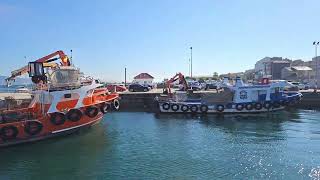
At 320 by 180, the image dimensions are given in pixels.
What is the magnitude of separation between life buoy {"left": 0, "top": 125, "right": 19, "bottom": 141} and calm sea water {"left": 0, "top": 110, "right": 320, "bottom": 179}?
778mm

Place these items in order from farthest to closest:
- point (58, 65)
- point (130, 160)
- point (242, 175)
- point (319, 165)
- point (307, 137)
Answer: point (58, 65)
point (307, 137)
point (130, 160)
point (319, 165)
point (242, 175)

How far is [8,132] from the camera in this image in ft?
87.2

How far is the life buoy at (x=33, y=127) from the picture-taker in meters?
27.2

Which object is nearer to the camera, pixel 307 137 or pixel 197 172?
pixel 197 172

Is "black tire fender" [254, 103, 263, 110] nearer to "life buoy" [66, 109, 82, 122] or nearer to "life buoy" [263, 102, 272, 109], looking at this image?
"life buoy" [263, 102, 272, 109]

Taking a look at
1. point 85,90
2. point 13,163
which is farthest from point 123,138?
point 13,163

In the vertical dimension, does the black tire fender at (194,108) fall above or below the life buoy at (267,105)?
below

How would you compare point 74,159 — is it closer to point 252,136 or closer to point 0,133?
point 0,133

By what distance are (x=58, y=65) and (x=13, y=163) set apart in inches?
442

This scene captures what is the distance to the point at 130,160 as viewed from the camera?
2298 cm

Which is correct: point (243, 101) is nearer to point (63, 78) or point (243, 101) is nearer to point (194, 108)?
point (194, 108)

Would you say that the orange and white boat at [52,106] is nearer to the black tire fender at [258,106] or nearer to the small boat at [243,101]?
the small boat at [243,101]

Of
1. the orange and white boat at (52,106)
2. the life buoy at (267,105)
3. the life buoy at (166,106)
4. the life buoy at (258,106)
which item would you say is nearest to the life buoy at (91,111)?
the orange and white boat at (52,106)

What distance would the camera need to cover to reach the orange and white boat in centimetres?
2738
